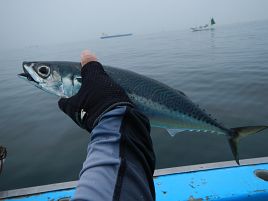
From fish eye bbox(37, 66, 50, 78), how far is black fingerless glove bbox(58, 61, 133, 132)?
66cm

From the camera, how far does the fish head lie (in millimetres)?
2404

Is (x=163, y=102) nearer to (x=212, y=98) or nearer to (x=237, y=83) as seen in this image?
(x=212, y=98)

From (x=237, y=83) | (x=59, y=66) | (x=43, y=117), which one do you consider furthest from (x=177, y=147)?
(x=237, y=83)

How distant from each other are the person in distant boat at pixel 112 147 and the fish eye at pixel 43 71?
81 centimetres

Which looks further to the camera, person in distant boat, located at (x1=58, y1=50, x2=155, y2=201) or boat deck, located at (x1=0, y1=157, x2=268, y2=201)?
boat deck, located at (x1=0, y1=157, x2=268, y2=201)

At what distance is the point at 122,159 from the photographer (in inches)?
47.6

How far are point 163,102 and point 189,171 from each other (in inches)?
60.2

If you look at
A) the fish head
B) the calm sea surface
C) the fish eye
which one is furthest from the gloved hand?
the calm sea surface

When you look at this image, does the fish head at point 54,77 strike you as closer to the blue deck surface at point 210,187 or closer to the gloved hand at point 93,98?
the gloved hand at point 93,98

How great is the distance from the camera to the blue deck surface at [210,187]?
305cm

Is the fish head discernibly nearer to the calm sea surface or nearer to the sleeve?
the sleeve

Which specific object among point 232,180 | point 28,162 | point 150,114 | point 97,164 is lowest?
point 28,162

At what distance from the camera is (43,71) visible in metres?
2.42

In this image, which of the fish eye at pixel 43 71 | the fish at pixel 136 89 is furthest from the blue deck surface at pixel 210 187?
the fish eye at pixel 43 71
